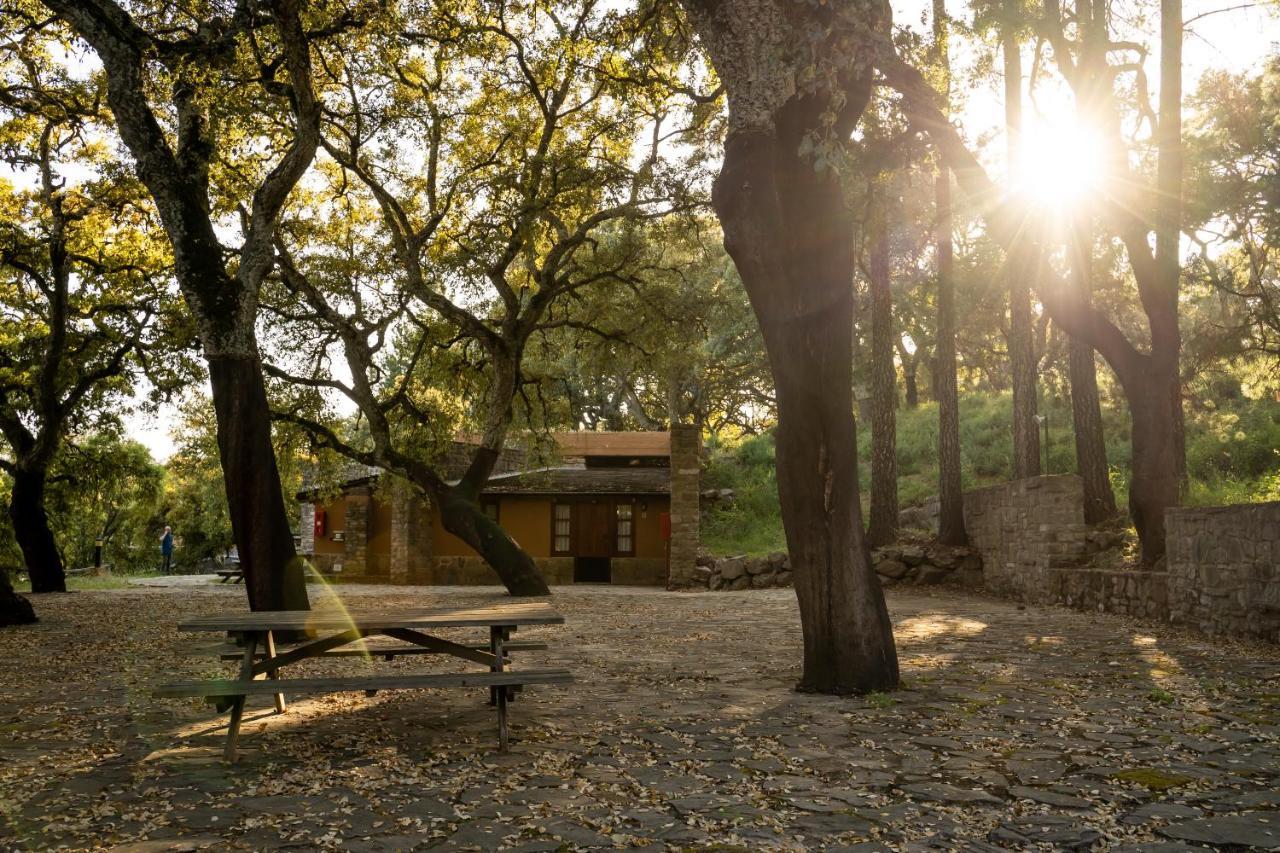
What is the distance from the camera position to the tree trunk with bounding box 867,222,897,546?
58.0ft

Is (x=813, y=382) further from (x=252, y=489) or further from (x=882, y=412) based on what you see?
(x=882, y=412)

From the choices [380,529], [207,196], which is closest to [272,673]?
[207,196]

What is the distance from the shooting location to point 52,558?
18.9 meters

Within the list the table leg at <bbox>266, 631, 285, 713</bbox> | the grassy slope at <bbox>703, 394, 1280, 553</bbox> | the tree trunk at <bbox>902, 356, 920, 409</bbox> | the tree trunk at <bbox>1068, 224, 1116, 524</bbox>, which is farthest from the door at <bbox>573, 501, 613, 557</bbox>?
the table leg at <bbox>266, 631, 285, 713</bbox>

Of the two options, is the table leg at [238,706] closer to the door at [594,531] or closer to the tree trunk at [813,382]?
the tree trunk at [813,382]

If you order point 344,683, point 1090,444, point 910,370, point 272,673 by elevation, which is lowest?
point 272,673

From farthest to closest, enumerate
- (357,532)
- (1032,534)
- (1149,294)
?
(357,532) → (1032,534) → (1149,294)

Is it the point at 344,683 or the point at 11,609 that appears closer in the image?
the point at 344,683

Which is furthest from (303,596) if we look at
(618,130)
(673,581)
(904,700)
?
(673,581)

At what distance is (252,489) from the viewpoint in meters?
8.44

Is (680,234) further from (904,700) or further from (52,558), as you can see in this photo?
(52,558)

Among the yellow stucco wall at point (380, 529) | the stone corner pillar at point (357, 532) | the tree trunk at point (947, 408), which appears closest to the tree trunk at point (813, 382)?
the tree trunk at point (947, 408)

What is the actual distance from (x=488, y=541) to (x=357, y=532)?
8720 mm

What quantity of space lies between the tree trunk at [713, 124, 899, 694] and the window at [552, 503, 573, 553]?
18029 mm
